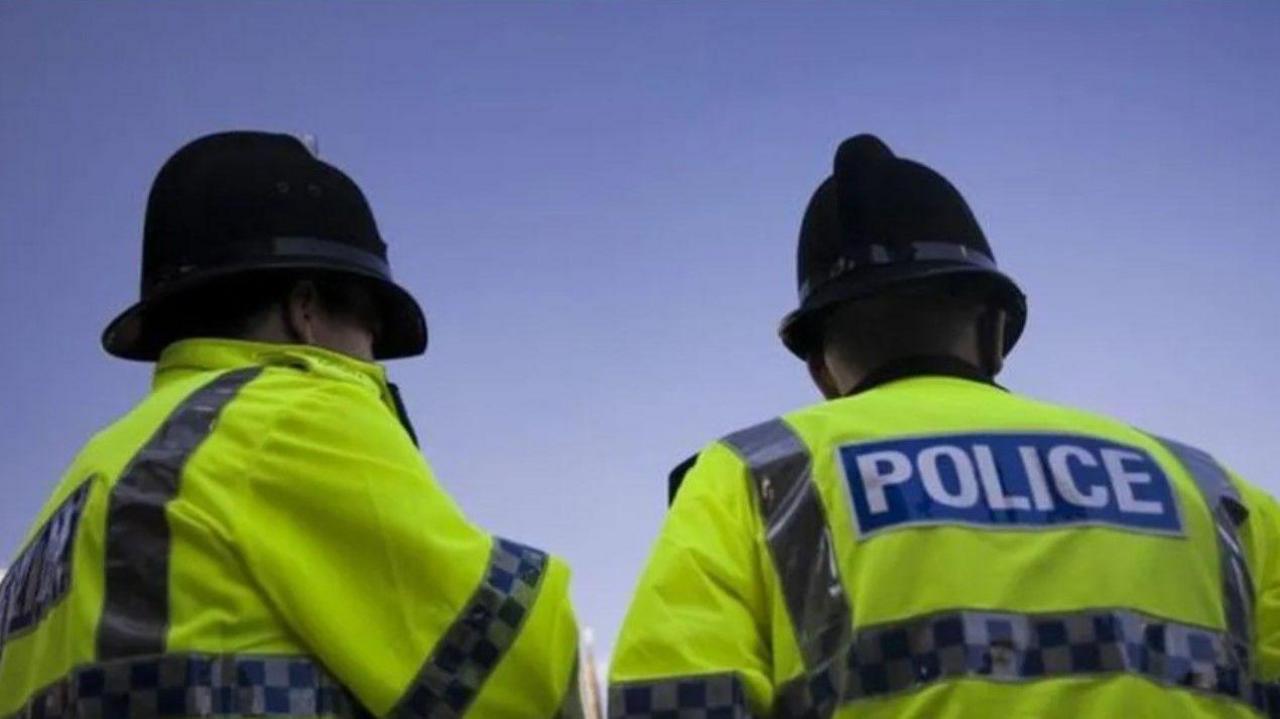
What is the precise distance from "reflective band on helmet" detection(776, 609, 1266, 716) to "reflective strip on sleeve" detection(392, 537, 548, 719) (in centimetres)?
58

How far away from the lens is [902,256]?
3.71 m

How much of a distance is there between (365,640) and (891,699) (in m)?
0.95

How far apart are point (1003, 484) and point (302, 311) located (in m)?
1.52

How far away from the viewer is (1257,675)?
10.8 ft

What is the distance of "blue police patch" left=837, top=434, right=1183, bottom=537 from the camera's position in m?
3.09

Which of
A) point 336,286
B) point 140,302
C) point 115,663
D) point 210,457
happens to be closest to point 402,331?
point 336,286

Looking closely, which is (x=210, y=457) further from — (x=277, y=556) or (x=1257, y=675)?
(x=1257, y=675)

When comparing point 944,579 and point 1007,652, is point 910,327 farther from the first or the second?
point 1007,652

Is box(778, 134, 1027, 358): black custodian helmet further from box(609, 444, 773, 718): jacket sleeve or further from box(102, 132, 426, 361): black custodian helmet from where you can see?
box(102, 132, 426, 361): black custodian helmet

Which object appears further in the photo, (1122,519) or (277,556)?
(1122,519)

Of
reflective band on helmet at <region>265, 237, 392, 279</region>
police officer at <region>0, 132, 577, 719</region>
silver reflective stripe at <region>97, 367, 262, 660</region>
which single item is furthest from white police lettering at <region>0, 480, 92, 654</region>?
reflective band on helmet at <region>265, 237, 392, 279</region>

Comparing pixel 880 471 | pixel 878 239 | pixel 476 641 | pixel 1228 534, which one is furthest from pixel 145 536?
pixel 1228 534

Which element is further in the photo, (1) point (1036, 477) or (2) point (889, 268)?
(2) point (889, 268)

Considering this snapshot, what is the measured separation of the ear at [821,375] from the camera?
3.90 meters
